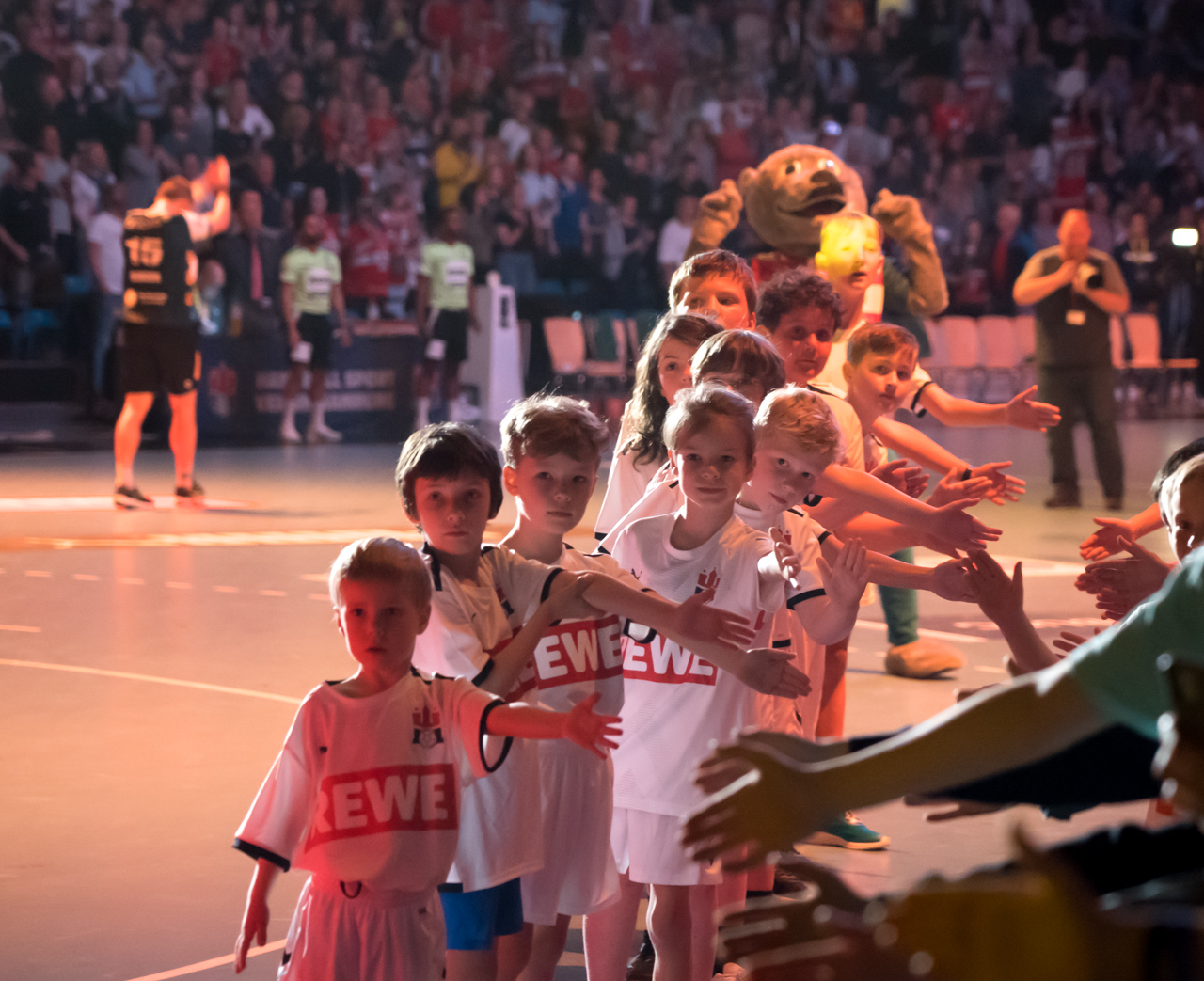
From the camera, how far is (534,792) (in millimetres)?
3238

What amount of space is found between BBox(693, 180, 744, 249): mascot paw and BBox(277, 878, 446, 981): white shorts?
5.67 m

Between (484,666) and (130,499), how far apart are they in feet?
29.8

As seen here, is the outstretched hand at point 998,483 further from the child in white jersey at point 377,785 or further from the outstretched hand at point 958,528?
the child in white jersey at point 377,785

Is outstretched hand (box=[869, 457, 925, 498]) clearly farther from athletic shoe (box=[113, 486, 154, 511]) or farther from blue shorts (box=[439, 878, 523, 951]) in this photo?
athletic shoe (box=[113, 486, 154, 511])

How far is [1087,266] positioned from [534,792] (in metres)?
10.5

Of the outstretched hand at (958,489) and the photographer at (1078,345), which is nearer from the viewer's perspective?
the outstretched hand at (958,489)

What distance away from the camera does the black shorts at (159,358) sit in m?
11.9

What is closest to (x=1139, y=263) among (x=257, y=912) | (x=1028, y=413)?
(x=1028, y=413)

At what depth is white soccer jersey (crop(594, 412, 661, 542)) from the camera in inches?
173

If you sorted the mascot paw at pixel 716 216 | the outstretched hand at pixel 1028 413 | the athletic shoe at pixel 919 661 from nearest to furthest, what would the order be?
the outstretched hand at pixel 1028 413
the athletic shoe at pixel 919 661
the mascot paw at pixel 716 216

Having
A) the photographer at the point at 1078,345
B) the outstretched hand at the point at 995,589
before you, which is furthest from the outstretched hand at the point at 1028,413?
the photographer at the point at 1078,345

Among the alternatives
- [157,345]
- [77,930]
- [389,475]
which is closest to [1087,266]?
[389,475]

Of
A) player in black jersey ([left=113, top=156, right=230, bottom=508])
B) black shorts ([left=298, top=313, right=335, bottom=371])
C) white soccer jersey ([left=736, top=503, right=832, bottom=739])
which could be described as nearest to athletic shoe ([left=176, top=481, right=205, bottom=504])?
player in black jersey ([left=113, top=156, right=230, bottom=508])

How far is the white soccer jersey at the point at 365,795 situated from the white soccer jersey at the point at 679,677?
2.30 feet
